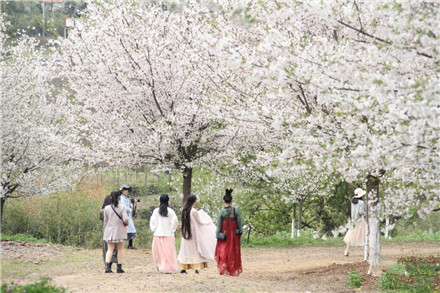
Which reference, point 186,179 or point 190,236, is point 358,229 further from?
point 190,236

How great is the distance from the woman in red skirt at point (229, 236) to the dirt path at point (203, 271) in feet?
1.33

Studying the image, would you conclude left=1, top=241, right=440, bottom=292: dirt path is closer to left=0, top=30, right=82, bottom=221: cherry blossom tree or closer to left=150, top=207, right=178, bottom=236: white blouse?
left=150, top=207, right=178, bottom=236: white blouse

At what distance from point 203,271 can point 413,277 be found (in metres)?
4.79

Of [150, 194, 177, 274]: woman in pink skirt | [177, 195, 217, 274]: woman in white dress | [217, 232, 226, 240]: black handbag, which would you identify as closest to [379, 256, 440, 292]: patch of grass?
[217, 232, 226, 240]: black handbag

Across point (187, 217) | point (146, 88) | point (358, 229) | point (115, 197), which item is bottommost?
point (358, 229)

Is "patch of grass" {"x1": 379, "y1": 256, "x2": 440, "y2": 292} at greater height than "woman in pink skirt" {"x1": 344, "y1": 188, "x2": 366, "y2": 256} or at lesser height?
lesser

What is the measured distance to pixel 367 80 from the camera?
753 centimetres

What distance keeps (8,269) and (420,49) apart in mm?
10204

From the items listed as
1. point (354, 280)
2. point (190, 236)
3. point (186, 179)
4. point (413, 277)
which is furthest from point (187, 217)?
point (186, 179)

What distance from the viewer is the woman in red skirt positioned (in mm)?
12062

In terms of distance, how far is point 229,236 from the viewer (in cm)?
1212

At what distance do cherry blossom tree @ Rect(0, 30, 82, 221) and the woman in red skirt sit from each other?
27.8 feet

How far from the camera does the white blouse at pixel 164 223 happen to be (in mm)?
12547

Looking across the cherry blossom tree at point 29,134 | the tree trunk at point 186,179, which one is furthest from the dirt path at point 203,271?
the cherry blossom tree at point 29,134
